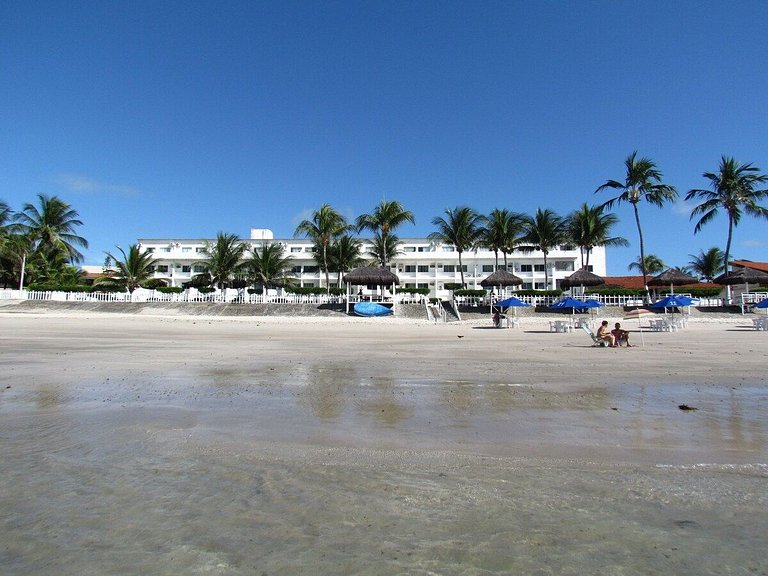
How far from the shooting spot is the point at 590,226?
48.4 m

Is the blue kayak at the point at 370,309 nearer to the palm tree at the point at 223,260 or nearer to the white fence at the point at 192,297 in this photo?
the white fence at the point at 192,297

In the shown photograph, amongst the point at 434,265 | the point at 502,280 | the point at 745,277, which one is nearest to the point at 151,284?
the point at 502,280

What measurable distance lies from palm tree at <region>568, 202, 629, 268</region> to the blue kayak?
26.2 metres

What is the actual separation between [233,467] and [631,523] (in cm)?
297

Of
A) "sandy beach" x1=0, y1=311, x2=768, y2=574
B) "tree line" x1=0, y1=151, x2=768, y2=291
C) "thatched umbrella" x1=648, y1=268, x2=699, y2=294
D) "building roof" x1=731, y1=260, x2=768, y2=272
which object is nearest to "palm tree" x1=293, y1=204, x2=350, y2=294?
"tree line" x1=0, y1=151, x2=768, y2=291

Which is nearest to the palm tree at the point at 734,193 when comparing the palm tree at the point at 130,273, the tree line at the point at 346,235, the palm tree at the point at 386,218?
the tree line at the point at 346,235

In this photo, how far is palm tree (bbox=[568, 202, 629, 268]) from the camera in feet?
160

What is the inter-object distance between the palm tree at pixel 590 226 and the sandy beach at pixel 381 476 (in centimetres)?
4452

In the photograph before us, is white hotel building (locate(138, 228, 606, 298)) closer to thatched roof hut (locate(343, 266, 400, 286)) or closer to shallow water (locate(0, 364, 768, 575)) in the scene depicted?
thatched roof hut (locate(343, 266, 400, 286))

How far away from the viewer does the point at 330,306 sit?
3512 centimetres

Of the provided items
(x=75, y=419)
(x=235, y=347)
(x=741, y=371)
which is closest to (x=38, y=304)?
(x=235, y=347)

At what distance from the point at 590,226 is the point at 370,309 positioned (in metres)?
28.7

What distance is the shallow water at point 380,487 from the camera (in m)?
2.47

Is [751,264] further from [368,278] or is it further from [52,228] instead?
[52,228]
